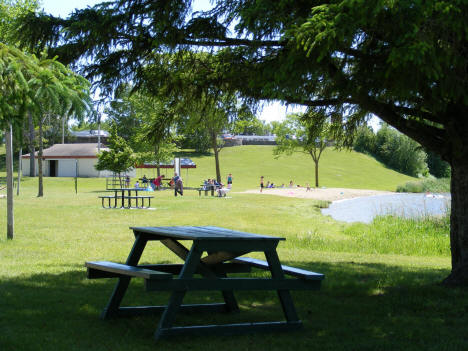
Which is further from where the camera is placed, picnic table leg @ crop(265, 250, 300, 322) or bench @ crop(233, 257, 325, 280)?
bench @ crop(233, 257, 325, 280)

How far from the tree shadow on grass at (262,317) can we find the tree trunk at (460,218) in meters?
0.31

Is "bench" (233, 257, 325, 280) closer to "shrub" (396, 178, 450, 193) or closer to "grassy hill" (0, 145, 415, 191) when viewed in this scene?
"shrub" (396, 178, 450, 193)

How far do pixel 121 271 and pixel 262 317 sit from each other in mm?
1509

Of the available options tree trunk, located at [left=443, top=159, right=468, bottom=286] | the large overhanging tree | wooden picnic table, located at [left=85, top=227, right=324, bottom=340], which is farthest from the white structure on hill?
wooden picnic table, located at [left=85, top=227, right=324, bottom=340]

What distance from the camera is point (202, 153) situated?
8319 cm

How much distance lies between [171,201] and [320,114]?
1839cm

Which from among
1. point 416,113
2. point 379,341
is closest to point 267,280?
point 379,341

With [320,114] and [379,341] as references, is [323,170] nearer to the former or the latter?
[320,114]

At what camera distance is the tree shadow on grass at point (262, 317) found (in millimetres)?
4379

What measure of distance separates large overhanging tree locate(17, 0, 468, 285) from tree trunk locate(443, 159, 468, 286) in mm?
12

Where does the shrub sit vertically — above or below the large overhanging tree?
below

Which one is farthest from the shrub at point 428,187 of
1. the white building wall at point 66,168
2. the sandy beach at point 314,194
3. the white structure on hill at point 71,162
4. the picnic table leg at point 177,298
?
the picnic table leg at point 177,298

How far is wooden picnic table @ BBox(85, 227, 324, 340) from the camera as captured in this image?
4.38 meters

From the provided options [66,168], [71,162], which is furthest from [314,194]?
[66,168]
